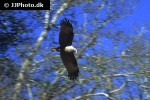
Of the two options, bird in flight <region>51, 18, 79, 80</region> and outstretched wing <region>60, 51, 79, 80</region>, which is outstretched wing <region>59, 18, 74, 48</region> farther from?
outstretched wing <region>60, 51, 79, 80</region>

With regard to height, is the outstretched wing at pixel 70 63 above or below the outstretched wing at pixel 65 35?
below

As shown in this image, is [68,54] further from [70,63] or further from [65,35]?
[65,35]

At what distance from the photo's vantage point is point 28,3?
12398mm

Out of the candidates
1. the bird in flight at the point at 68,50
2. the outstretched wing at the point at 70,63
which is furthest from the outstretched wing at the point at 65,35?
the outstretched wing at the point at 70,63

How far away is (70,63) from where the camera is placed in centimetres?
1039

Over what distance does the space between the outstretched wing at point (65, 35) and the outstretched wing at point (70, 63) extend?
0.72ft

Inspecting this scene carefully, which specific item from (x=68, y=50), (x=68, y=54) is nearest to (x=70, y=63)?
(x=68, y=54)

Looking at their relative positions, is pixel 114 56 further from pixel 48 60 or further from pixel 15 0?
pixel 15 0

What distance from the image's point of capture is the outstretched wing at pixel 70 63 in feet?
33.9

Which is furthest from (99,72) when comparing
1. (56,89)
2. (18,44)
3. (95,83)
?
(18,44)

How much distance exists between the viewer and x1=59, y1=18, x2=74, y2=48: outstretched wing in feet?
33.5

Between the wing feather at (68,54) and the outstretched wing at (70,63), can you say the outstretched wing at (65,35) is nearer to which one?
the wing feather at (68,54)

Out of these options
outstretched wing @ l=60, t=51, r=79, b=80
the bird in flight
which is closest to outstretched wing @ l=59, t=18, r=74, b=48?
the bird in flight

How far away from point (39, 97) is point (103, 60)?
2376 millimetres
